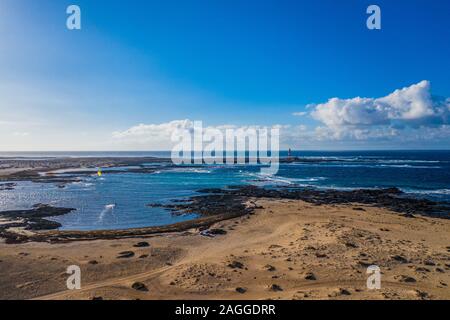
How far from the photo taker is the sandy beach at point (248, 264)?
53.3ft

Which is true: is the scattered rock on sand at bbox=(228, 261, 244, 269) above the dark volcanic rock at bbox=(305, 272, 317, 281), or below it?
below

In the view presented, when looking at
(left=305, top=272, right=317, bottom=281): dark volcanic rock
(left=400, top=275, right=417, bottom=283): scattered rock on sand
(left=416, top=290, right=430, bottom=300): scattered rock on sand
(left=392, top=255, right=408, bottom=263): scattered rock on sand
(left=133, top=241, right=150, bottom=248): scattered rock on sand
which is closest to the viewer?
(left=416, top=290, right=430, bottom=300): scattered rock on sand

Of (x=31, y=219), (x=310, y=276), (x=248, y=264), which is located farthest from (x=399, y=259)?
(x=31, y=219)

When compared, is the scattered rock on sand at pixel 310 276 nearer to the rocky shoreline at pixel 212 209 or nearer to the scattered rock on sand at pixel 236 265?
the scattered rock on sand at pixel 236 265

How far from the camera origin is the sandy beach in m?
16.2

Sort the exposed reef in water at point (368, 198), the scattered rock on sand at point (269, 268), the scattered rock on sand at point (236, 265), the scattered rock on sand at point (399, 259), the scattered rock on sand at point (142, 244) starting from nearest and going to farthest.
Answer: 1. the scattered rock on sand at point (269, 268)
2. the scattered rock on sand at point (236, 265)
3. the scattered rock on sand at point (399, 259)
4. the scattered rock on sand at point (142, 244)
5. the exposed reef in water at point (368, 198)

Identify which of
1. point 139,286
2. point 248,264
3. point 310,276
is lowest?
point 139,286

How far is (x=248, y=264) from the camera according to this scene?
20062mm

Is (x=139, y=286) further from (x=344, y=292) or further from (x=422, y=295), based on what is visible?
(x=422, y=295)

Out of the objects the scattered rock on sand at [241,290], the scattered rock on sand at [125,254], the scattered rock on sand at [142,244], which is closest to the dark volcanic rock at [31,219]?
the scattered rock on sand at [142,244]

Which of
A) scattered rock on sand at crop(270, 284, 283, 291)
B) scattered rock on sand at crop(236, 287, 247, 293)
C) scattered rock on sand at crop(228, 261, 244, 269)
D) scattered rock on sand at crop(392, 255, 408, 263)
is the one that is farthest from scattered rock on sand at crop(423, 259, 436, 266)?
scattered rock on sand at crop(236, 287, 247, 293)

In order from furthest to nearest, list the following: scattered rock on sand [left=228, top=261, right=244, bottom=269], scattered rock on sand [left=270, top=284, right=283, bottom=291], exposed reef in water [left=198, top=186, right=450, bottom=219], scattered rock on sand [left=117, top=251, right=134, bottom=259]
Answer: exposed reef in water [left=198, top=186, right=450, bottom=219] < scattered rock on sand [left=117, top=251, right=134, bottom=259] < scattered rock on sand [left=228, top=261, right=244, bottom=269] < scattered rock on sand [left=270, top=284, right=283, bottom=291]

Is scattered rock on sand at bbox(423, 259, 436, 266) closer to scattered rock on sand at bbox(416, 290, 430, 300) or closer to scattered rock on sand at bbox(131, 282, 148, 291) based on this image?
scattered rock on sand at bbox(416, 290, 430, 300)
